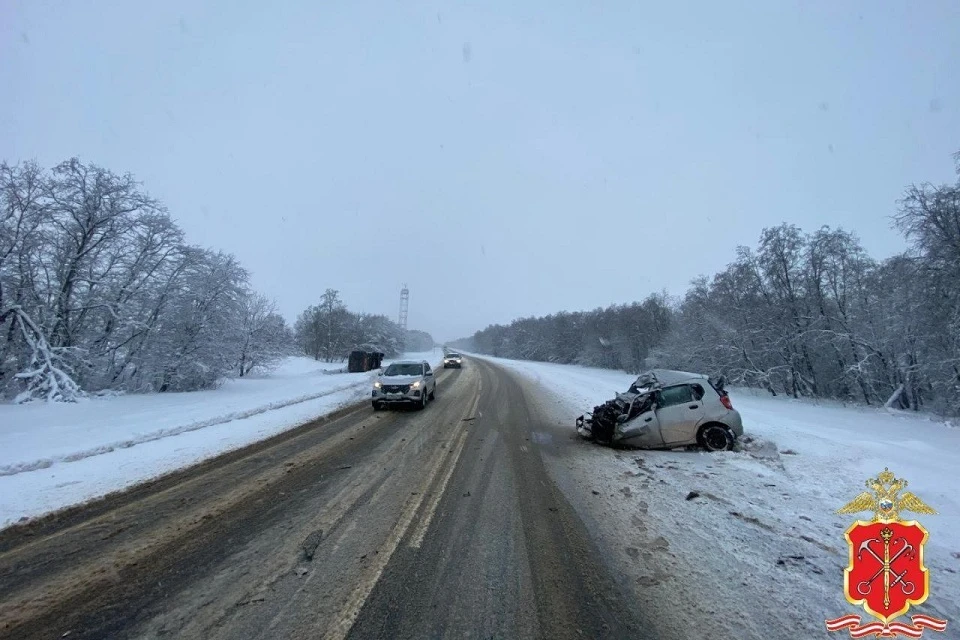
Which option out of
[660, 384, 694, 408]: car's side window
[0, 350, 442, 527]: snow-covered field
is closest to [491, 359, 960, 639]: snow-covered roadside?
[660, 384, 694, 408]: car's side window

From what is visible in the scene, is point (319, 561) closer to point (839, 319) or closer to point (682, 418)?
→ point (682, 418)

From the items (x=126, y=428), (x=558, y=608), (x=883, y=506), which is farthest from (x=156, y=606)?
(x=126, y=428)

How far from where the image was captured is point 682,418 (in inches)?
321

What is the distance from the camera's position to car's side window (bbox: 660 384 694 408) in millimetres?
8242

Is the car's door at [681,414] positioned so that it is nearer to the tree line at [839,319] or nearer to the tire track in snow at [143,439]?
the tire track in snow at [143,439]

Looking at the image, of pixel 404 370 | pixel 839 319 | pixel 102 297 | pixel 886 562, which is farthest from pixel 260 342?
pixel 839 319

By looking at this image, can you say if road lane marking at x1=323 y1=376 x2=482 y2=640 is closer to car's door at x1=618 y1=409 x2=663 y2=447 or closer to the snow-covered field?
car's door at x1=618 y1=409 x2=663 y2=447

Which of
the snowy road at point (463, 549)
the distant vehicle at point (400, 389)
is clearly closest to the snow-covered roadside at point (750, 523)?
the snowy road at point (463, 549)

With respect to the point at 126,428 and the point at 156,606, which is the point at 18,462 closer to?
the point at 126,428

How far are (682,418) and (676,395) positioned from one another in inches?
18.4

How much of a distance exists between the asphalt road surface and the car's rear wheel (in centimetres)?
367

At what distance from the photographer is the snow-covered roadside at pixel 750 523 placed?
3.14 m

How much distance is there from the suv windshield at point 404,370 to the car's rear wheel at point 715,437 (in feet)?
29.8

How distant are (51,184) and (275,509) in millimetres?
17242
